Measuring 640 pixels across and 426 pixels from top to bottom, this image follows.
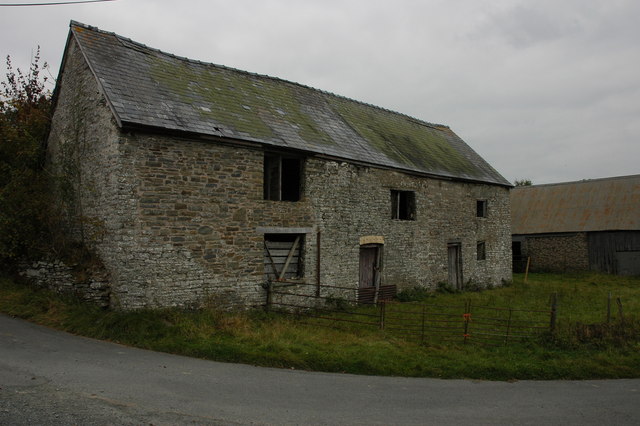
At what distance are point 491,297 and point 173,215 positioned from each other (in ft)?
40.6

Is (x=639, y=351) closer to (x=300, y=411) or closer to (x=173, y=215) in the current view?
(x=300, y=411)

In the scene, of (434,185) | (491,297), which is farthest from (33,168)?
(491,297)

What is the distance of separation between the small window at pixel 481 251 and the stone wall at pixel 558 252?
397 inches

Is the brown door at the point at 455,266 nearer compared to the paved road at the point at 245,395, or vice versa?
the paved road at the point at 245,395

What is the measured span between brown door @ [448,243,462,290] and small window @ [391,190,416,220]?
3004mm

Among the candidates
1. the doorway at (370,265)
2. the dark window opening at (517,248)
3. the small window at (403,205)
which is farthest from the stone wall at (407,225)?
the dark window opening at (517,248)

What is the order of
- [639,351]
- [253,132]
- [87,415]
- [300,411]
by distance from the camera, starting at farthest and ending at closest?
→ [253,132] → [639,351] → [300,411] → [87,415]

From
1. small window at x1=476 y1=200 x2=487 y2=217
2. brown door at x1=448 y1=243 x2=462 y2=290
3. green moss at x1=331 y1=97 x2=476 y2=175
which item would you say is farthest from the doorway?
small window at x1=476 y1=200 x2=487 y2=217

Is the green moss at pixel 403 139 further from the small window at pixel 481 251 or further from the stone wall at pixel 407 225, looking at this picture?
the small window at pixel 481 251

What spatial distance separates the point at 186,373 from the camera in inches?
315

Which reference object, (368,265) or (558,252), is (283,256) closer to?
(368,265)

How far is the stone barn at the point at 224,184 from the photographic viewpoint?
11.4m

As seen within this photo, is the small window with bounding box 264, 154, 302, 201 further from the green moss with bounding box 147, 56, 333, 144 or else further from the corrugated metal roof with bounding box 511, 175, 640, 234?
the corrugated metal roof with bounding box 511, 175, 640, 234

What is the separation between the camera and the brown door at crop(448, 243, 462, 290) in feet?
67.1
